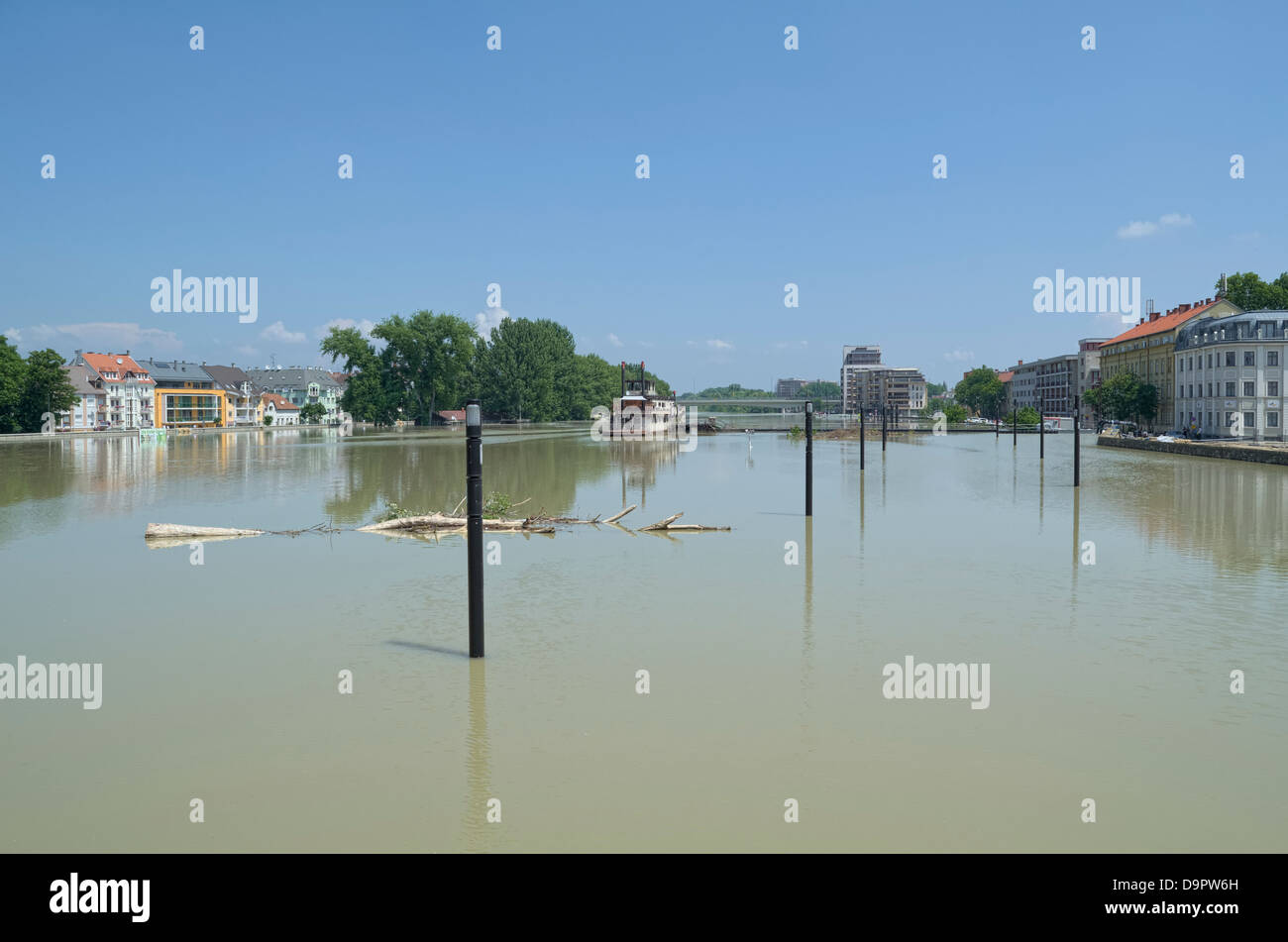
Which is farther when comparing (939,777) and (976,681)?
(976,681)

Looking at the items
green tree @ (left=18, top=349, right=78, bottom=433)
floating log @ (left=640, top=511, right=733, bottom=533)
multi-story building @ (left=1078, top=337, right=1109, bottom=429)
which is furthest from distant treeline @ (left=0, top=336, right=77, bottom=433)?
multi-story building @ (left=1078, top=337, right=1109, bottom=429)

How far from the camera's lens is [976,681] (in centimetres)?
1111

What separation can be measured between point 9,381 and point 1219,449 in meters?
112

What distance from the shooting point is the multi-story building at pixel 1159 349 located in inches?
3971

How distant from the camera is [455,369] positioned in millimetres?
122062

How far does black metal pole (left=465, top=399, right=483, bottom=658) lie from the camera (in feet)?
36.1

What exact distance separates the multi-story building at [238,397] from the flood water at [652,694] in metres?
158

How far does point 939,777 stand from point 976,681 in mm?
3190

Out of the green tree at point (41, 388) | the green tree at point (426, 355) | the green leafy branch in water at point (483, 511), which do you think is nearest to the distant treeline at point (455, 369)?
the green tree at point (426, 355)

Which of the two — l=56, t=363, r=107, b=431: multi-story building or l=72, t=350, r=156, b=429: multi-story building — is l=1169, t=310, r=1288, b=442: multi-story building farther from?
l=72, t=350, r=156, b=429: multi-story building

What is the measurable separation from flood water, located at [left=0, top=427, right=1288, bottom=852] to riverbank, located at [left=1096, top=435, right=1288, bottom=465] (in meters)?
35.9

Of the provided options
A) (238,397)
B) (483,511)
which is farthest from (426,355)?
(483,511)
